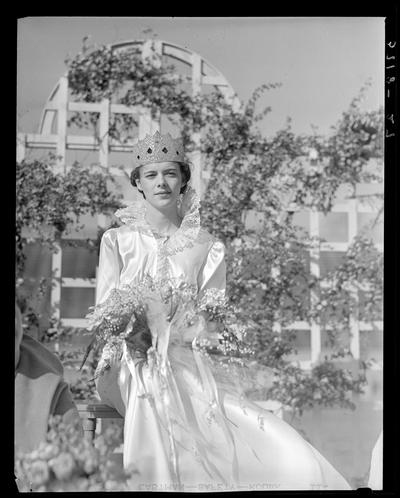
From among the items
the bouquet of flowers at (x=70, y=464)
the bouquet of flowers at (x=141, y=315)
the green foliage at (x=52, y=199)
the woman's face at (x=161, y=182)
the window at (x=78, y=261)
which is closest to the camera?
the bouquet of flowers at (x=70, y=464)

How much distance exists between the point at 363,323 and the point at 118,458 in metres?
1.45

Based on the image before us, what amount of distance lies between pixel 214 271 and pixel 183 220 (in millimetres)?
304

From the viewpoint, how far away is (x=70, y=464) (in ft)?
11.1

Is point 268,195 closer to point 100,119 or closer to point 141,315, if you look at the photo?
point 100,119

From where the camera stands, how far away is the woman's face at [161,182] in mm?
4426

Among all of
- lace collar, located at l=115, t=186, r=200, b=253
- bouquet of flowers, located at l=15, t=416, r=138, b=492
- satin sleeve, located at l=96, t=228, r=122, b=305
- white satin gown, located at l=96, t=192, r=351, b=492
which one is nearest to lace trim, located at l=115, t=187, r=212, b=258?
lace collar, located at l=115, t=186, r=200, b=253

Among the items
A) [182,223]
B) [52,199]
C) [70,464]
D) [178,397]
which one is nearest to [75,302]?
[52,199]

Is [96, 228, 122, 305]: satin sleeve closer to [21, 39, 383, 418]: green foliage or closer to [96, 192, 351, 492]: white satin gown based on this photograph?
[96, 192, 351, 492]: white satin gown

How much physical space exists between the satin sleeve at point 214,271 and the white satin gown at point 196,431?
0.82 ft

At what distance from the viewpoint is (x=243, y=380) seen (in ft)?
14.3

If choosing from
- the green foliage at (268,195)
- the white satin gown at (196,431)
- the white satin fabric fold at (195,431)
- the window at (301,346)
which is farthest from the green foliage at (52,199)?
→ the window at (301,346)

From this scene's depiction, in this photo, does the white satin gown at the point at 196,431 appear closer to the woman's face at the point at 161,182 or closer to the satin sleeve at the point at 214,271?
the satin sleeve at the point at 214,271
